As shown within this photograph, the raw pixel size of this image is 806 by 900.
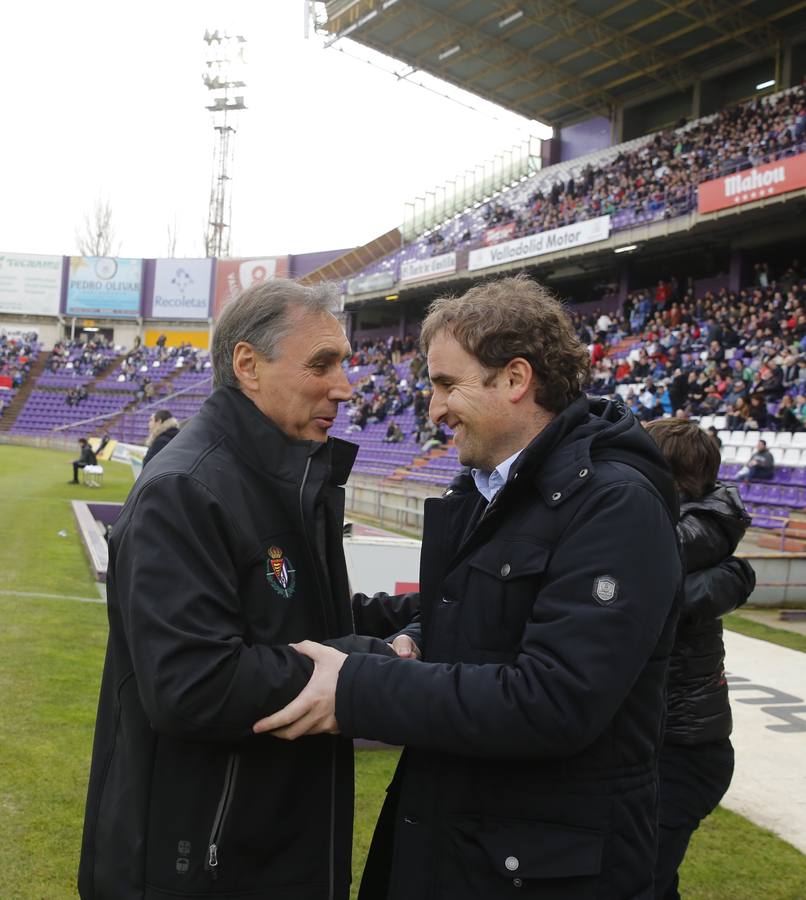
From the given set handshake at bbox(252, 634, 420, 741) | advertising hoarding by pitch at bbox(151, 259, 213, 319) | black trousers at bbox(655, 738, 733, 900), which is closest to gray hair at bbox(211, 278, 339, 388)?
handshake at bbox(252, 634, 420, 741)

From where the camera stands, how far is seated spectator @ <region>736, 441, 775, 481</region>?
535 inches

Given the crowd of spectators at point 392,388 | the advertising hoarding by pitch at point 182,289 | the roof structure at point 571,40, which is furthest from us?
the advertising hoarding by pitch at point 182,289

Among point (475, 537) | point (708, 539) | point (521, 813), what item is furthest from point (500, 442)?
point (708, 539)

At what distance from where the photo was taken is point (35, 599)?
24.8ft

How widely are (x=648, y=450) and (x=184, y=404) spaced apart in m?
39.9

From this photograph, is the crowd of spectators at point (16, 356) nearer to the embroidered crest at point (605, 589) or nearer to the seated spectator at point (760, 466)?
the seated spectator at point (760, 466)

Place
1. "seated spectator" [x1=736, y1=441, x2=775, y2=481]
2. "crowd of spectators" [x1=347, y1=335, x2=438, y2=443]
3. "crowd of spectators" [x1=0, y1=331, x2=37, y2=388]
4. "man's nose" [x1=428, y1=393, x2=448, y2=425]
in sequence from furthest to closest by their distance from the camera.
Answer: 1. "crowd of spectators" [x1=0, y1=331, x2=37, y2=388]
2. "crowd of spectators" [x1=347, y1=335, x2=438, y2=443]
3. "seated spectator" [x1=736, y1=441, x2=775, y2=481]
4. "man's nose" [x1=428, y1=393, x2=448, y2=425]

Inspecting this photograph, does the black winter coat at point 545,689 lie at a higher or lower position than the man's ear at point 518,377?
lower

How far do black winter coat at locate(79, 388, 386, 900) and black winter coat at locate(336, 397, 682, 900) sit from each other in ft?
0.57

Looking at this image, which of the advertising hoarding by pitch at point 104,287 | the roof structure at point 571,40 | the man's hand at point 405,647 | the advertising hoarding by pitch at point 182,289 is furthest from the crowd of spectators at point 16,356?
the man's hand at point 405,647

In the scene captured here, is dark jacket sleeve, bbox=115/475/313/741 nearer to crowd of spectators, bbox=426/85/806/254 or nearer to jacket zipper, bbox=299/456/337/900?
jacket zipper, bbox=299/456/337/900

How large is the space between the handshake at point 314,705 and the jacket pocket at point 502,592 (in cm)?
27

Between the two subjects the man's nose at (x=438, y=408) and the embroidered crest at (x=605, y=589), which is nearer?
the embroidered crest at (x=605, y=589)

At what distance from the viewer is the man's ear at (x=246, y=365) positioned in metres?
1.90
